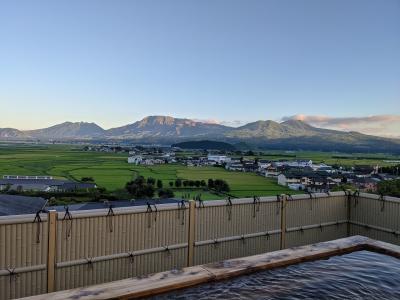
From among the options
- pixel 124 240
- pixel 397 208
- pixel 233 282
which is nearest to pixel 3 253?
pixel 124 240

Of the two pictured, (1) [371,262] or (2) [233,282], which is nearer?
(2) [233,282]

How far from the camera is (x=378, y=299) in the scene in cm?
443

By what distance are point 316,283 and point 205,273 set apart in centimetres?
148

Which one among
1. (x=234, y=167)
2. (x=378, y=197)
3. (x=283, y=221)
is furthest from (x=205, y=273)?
(x=234, y=167)

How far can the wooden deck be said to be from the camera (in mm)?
3811

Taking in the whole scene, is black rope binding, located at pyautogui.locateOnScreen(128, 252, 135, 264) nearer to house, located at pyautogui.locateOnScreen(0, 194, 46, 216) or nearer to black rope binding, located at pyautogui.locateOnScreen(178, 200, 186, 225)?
black rope binding, located at pyautogui.locateOnScreen(178, 200, 186, 225)

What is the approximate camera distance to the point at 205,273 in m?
4.61

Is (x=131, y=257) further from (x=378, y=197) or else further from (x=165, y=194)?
(x=165, y=194)

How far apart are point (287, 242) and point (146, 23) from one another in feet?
88.8

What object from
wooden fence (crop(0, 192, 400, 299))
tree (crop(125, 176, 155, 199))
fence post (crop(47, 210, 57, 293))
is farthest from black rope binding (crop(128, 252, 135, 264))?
tree (crop(125, 176, 155, 199))

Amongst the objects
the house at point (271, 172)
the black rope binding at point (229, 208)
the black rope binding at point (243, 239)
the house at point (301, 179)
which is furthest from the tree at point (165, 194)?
the black rope binding at point (229, 208)

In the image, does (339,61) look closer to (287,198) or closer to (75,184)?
(75,184)

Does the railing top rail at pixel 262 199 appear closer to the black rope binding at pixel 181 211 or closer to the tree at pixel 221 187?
the black rope binding at pixel 181 211

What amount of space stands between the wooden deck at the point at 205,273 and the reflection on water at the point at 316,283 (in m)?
0.08
